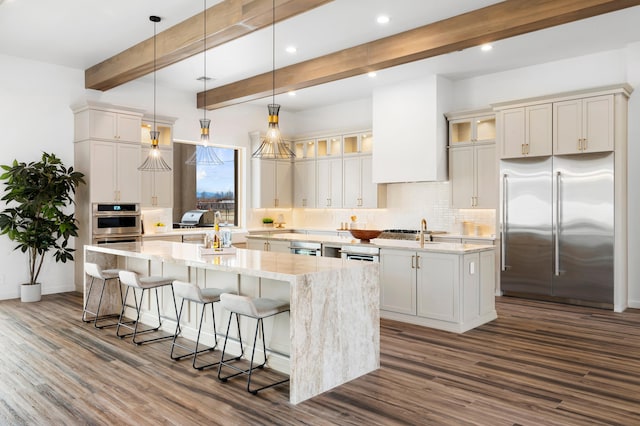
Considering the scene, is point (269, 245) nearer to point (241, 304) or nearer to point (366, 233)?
point (366, 233)

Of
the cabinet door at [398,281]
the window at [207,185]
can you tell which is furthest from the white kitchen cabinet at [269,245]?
the window at [207,185]

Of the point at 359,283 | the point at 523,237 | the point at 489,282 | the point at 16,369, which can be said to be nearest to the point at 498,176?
the point at 523,237

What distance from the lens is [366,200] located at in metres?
8.88

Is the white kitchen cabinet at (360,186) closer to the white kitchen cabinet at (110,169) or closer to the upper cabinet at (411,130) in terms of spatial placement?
the upper cabinet at (411,130)

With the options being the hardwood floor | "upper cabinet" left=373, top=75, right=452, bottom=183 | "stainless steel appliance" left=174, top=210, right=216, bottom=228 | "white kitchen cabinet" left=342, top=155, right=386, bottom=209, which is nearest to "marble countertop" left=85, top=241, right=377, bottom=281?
the hardwood floor

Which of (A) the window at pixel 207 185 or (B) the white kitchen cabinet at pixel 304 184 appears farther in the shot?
(B) the white kitchen cabinet at pixel 304 184

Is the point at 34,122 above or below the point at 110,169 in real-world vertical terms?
above

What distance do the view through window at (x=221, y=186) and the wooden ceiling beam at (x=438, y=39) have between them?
2.04 meters

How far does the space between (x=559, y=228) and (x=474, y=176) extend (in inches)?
60.1

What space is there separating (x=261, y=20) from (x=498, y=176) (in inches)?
169

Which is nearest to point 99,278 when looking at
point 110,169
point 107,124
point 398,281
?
point 110,169

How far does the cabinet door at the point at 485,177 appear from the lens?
7309mm

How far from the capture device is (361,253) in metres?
5.80

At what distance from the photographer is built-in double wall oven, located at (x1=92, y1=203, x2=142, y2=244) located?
279 inches
